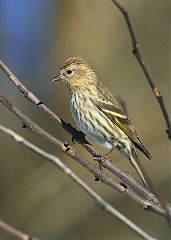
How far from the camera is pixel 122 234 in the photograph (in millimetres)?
11094

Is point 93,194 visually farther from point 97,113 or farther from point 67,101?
point 67,101

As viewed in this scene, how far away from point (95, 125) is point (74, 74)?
0.72 meters

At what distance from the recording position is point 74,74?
18.2 feet

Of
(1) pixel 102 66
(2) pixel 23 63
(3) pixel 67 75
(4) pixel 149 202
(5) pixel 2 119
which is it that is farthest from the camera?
(2) pixel 23 63

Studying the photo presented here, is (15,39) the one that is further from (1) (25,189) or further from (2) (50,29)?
(1) (25,189)

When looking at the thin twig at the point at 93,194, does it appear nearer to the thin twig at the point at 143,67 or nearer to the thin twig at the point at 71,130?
the thin twig at the point at 143,67

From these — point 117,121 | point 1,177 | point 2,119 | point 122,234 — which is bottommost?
point 122,234

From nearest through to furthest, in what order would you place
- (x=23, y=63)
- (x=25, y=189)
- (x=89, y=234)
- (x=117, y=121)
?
(x=117, y=121), (x=25, y=189), (x=89, y=234), (x=23, y=63)

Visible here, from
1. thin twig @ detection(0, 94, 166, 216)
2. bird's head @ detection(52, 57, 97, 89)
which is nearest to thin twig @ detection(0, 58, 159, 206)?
thin twig @ detection(0, 94, 166, 216)

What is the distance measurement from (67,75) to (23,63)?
8.92 m

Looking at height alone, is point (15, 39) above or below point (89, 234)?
above

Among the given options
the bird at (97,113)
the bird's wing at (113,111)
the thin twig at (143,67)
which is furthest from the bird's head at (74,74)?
the thin twig at (143,67)

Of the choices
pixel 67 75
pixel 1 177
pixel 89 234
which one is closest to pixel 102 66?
pixel 1 177

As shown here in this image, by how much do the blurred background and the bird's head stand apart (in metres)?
3.47
